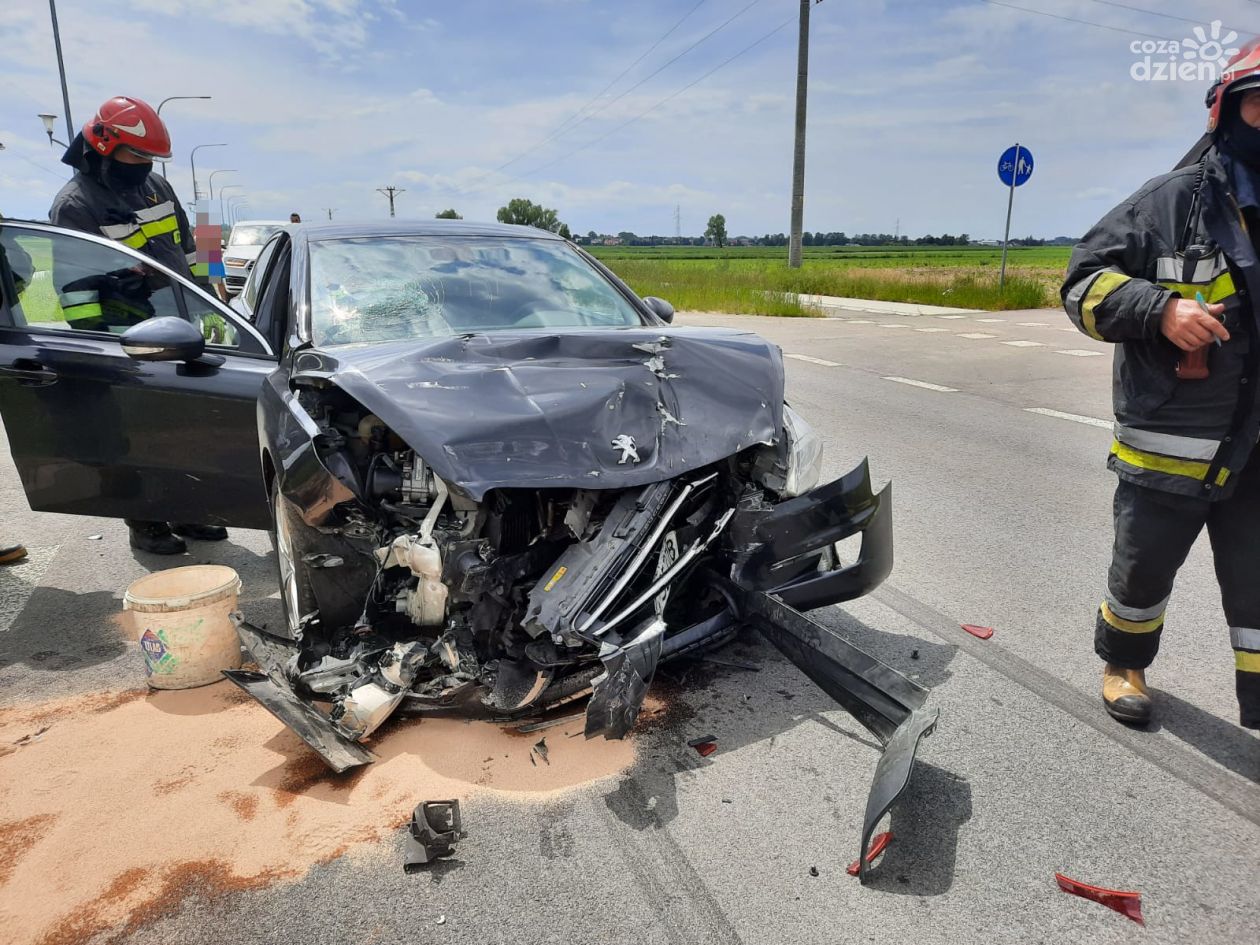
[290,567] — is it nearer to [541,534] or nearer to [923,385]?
[541,534]

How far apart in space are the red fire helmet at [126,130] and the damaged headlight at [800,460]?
4220mm

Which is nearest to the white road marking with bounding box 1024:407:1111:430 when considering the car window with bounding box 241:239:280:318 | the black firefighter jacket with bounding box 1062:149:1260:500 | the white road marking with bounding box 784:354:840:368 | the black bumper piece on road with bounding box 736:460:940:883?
the white road marking with bounding box 784:354:840:368

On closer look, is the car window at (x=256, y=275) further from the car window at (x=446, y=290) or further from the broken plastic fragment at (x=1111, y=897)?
the broken plastic fragment at (x=1111, y=897)

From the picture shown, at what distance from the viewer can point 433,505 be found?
8.94 ft

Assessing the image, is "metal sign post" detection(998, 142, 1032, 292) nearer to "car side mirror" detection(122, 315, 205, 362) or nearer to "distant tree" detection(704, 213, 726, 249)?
"car side mirror" detection(122, 315, 205, 362)

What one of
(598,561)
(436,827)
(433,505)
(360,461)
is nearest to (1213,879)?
(598,561)

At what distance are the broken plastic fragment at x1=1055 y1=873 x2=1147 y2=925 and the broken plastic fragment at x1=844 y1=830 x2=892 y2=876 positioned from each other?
42 centimetres

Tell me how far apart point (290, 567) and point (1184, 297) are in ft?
10.4

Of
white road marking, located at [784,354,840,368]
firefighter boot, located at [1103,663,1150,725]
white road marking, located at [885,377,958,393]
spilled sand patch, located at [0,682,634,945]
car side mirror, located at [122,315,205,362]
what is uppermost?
car side mirror, located at [122,315,205,362]

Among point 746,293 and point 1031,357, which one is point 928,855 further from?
point 746,293

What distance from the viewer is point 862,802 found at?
8.30 ft

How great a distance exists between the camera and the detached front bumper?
115 inches

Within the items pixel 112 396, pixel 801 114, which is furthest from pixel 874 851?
pixel 801 114

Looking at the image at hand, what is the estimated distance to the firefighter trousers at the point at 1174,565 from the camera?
2740mm
